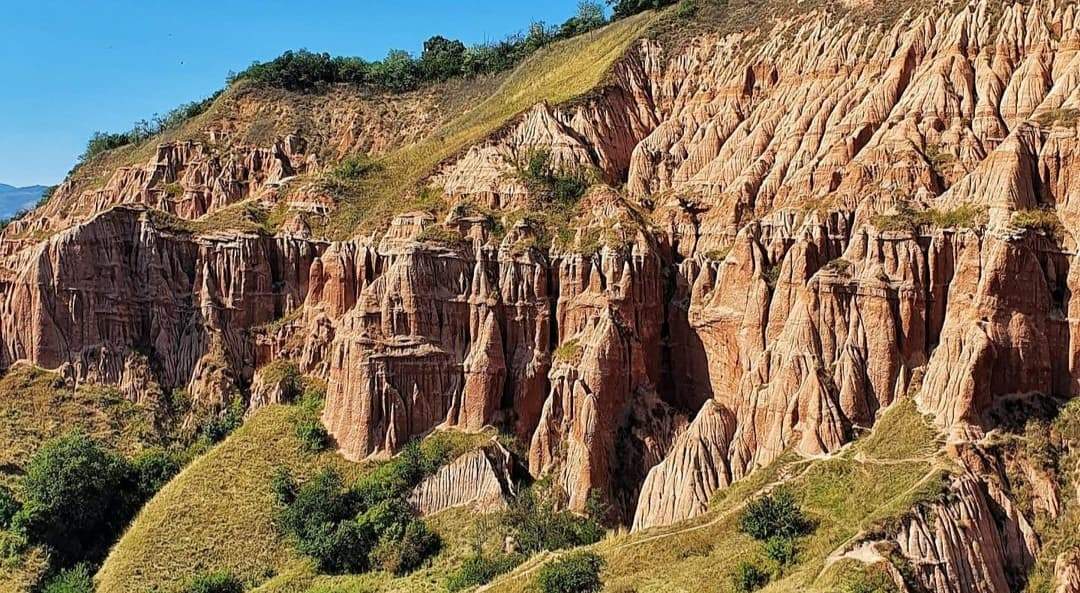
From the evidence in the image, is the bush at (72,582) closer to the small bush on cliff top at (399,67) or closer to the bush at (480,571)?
the bush at (480,571)

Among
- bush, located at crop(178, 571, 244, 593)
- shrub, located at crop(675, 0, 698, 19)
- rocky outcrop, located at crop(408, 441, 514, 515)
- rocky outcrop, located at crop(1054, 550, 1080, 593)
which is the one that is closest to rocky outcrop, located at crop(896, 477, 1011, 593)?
rocky outcrop, located at crop(1054, 550, 1080, 593)

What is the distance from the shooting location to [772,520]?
36469mm

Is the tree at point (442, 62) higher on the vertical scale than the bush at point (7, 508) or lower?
higher

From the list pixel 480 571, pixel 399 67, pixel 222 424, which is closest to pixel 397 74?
pixel 399 67

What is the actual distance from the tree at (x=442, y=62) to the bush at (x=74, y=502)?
48.6 meters

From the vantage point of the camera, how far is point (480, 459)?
47906mm

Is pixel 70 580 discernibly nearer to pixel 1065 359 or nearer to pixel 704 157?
pixel 704 157

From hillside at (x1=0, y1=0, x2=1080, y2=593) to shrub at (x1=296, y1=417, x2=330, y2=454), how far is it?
21 cm

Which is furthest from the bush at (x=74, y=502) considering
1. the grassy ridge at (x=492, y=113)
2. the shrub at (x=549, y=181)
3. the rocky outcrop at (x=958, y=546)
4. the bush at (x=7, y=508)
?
the rocky outcrop at (x=958, y=546)

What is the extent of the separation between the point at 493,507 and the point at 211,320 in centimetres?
2217

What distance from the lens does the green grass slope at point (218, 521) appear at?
44688mm

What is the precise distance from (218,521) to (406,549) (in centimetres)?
972

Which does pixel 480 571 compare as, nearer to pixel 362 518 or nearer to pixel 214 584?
pixel 362 518

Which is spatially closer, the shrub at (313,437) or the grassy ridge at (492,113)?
the shrub at (313,437)
